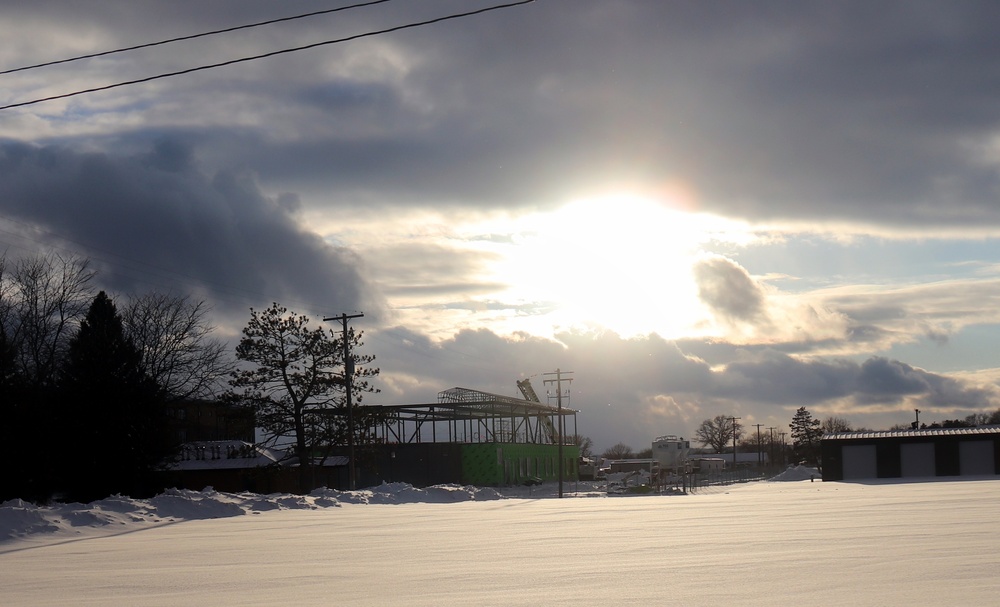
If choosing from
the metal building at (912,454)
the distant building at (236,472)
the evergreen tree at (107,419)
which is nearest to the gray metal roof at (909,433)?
the metal building at (912,454)

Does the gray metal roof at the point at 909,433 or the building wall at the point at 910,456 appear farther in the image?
the gray metal roof at the point at 909,433

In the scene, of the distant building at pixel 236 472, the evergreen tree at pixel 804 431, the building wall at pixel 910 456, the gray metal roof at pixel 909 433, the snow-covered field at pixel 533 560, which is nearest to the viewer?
the snow-covered field at pixel 533 560

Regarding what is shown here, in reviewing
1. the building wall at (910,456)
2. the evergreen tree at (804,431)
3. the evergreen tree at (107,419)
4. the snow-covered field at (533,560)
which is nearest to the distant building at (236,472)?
the evergreen tree at (107,419)

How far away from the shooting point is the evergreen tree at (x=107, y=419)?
4747 centimetres

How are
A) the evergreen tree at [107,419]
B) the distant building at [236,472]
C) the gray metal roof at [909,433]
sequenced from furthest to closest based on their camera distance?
the distant building at [236,472] → the gray metal roof at [909,433] → the evergreen tree at [107,419]

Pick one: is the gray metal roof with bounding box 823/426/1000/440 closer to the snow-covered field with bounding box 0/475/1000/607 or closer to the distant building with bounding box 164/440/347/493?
the distant building with bounding box 164/440/347/493

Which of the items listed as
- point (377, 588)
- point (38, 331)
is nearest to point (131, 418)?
point (38, 331)

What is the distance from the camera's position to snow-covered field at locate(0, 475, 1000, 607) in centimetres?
910

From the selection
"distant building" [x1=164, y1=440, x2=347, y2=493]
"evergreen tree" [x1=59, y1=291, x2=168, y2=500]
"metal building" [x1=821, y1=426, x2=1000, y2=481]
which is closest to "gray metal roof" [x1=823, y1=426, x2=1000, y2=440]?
"metal building" [x1=821, y1=426, x2=1000, y2=481]

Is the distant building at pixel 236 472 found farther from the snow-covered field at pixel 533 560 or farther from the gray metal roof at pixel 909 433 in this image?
the snow-covered field at pixel 533 560

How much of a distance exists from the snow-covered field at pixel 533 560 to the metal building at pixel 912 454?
1753 inches

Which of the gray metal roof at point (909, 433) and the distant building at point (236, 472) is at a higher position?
the gray metal roof at point (909, 433)

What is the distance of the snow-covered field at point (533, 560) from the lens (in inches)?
358

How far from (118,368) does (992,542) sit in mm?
Answer: 45075
